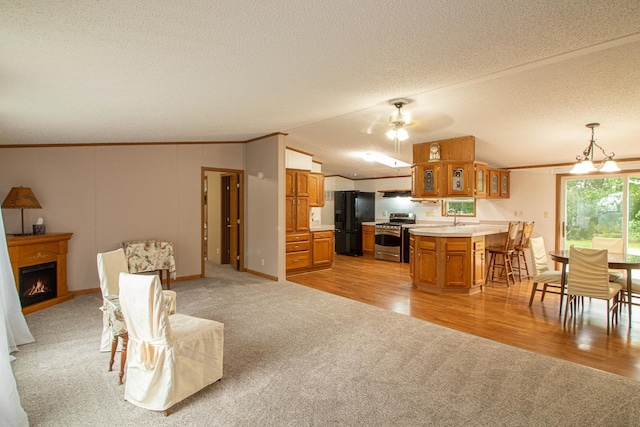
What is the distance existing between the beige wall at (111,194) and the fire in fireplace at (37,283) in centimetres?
44

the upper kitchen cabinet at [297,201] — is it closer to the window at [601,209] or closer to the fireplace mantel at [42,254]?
the fireplace mantel at [42,254]

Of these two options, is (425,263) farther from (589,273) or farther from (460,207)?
(460,207)

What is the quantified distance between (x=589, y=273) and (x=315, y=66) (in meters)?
3.68

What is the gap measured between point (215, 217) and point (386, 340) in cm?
560

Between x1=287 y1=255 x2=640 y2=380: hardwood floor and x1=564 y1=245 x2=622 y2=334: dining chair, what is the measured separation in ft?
0.74

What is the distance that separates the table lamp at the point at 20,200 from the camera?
14.2 feet

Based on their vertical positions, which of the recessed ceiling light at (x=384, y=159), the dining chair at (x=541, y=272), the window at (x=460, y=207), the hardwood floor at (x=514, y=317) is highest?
the recessed ceiling light at (x=384, y=159)

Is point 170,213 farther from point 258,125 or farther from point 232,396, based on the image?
point 232,396

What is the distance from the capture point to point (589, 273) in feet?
12.0

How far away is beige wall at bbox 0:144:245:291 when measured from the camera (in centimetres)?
481

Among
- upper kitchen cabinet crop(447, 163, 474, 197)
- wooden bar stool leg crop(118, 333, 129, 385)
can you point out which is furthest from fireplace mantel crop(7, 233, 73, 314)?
upper kitchen cabinet crop(447, 163, 474, 197)

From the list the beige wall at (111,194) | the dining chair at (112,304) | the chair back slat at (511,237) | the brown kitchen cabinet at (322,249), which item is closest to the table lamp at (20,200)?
the beige wall at (111,194)

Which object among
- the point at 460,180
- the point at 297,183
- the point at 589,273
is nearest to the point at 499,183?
the point at 460,180

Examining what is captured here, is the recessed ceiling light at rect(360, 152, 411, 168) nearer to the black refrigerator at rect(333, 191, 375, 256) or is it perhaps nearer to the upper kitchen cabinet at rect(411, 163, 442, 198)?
the upper kitchen cabinet at rect(411, 163, 442, 198)
